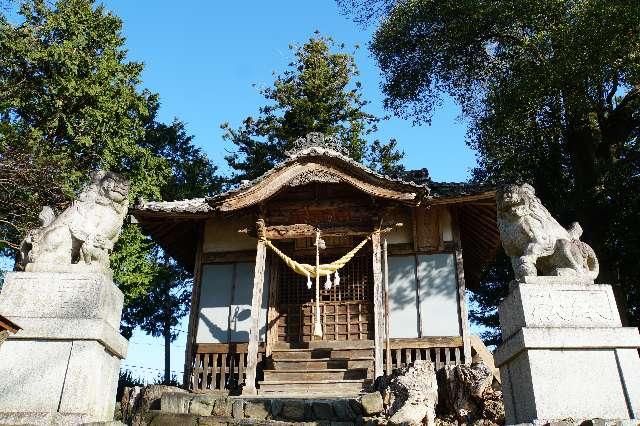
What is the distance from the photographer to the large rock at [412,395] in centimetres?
562

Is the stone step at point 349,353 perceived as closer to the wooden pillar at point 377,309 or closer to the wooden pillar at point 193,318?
the wooden pillar at point 377,309

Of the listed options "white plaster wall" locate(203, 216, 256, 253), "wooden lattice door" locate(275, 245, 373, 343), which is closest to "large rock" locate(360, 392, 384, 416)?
"wooden lattice door" locate(275, 245, 373, 343)

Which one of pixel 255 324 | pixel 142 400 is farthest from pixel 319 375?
pixel 142 400

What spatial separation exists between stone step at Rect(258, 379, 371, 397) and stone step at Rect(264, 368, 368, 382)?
187mm

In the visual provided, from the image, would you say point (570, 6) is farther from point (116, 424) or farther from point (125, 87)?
point (116, 424)

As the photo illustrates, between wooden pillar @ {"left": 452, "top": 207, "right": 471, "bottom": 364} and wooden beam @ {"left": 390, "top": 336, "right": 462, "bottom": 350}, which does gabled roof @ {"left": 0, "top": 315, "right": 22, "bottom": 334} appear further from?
wooden pillar @ {"left": 452, "top": 207, "right": 471, "bottom": 364}

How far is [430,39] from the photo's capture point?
17.5 metres

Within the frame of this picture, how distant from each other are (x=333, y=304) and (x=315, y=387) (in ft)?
8.18

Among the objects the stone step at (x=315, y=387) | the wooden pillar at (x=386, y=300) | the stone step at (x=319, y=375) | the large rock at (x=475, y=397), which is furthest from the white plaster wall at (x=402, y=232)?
the large rock at (x=475, y=397)

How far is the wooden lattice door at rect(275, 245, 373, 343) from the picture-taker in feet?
38.0

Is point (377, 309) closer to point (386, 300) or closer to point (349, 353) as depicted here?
point (386, 300)

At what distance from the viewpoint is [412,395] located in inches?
235

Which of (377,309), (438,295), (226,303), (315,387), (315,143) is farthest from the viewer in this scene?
(315,143)

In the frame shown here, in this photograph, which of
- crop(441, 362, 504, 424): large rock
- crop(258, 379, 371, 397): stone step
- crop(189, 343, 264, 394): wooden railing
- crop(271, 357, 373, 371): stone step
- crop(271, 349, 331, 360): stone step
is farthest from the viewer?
crop(189, 343, 264, 394): wooden railing
